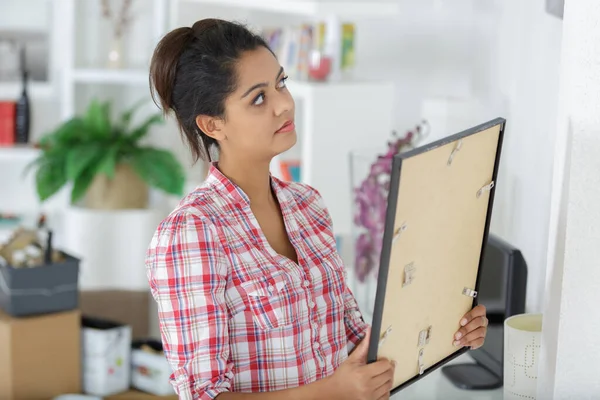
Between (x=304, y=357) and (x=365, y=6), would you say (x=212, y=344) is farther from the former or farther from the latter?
(x=365, y=6)

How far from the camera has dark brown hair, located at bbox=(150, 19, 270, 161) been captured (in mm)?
1519

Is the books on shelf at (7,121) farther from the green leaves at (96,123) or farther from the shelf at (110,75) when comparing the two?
the green leaves at (96,123)

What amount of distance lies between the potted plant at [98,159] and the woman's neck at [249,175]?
7.80 ft

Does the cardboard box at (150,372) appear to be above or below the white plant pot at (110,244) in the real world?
below

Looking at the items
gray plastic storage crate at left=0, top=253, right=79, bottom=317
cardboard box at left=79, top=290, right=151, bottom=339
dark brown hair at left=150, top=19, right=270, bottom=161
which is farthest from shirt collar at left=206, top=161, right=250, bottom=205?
cardboard box at left=79, top=290, right=151, bottom=339

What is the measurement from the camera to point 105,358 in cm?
338

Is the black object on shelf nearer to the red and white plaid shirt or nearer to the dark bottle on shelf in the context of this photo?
the red and white plaid shirt

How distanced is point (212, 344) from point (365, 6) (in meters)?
2.00

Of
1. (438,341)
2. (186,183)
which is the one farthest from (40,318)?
(438,341)

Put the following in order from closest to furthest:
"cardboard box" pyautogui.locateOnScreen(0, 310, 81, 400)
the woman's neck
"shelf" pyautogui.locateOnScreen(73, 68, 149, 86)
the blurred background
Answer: the woman's neck → the blurred background → "cardboard box" pyautogui.locateOnScreen(0, 310, 81, 400) → "shelf" pyautogui.locateOnScreen(73, 68, 149, 86)

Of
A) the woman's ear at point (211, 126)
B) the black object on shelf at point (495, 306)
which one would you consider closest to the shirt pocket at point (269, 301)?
the woman's ear at point (211, 126)

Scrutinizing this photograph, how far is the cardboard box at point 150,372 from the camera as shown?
346 cm

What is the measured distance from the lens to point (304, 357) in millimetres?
1548

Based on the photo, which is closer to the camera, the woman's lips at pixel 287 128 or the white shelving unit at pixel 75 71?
the woman's lips at pixel 287 128
